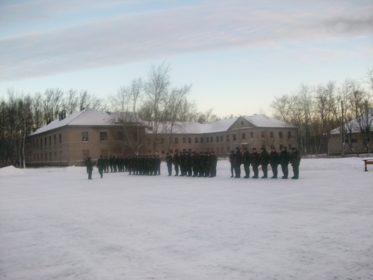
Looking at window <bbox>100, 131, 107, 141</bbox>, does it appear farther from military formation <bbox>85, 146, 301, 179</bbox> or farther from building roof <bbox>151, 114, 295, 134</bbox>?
military formation <bbox>85, 146, 301, 179</bbox>

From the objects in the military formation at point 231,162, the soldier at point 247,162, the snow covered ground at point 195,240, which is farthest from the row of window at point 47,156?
the snow covered ground at point 195,240

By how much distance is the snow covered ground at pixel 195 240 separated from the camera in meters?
5.73

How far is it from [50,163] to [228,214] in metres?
70.2

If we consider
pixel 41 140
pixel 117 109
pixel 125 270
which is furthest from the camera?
pixel 41 140

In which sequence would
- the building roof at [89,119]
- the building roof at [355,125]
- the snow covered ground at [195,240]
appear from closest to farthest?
the snow covered ground at [195,240]
the building roof at [89,119]
the building roof at [355,125]

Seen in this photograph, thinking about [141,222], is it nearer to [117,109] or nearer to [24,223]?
[24,223]

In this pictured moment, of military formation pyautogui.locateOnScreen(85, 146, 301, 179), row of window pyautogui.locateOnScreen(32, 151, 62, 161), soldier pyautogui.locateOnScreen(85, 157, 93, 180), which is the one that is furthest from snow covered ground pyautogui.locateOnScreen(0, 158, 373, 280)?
row of window pyautogui.locateOnScreen(32, 151, 62, 161)

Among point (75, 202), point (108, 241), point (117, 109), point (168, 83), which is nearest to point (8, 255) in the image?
point (108, 241)

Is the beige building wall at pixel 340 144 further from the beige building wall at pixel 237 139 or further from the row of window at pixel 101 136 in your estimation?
the row of window at pixel 101 136

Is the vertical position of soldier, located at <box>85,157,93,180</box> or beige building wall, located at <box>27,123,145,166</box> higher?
beige building wall, located at <box>27,123,145,166</box>

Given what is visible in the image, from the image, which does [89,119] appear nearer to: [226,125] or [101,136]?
[101,136]

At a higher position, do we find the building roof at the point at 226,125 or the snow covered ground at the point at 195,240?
the building roof at the point at 226,125

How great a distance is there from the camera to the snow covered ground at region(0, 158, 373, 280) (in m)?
5.73

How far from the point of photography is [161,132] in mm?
59719
